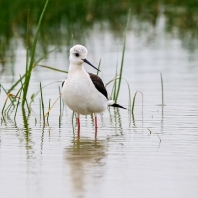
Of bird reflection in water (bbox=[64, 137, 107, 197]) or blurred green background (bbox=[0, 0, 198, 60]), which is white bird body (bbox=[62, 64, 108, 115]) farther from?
blurred green background (bbox=[0, 0, 198, 60])

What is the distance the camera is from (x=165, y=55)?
15.6 metres

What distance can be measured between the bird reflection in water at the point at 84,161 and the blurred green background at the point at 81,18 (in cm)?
741

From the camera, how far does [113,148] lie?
26.5 feet

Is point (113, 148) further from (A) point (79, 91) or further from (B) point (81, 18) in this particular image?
(B) point (81, 18)

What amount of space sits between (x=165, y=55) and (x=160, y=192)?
31.4 feet

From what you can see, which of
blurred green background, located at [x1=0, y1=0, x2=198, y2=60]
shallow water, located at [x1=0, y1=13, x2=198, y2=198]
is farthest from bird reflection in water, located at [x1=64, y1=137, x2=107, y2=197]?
blurred green background, located at [x1=0, y1=0, x2=198, y2=60]

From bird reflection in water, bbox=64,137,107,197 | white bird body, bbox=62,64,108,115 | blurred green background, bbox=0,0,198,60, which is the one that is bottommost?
bird reflection in water, bbox=64,137,107,197

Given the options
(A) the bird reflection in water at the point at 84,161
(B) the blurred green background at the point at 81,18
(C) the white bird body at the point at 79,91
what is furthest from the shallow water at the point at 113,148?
(B) the blurred green background at the point at 81,18

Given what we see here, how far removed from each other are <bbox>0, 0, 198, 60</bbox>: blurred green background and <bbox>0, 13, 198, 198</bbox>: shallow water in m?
4.53

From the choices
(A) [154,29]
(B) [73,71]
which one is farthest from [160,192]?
(A) [154,29]

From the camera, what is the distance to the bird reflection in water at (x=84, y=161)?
652 cm

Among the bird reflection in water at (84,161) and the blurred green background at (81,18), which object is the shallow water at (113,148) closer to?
the bird reflection in water at (84,161)

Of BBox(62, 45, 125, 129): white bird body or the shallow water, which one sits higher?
BBox(62, 45, 125, 129): white bird body

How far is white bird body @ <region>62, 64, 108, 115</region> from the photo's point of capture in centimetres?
873
